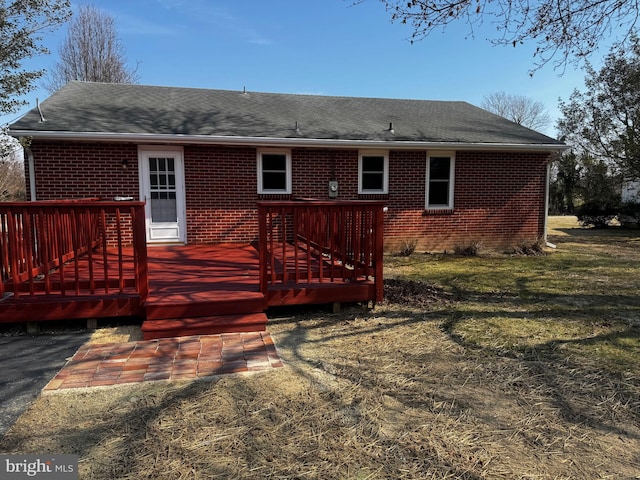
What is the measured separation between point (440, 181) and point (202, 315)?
7.73 meters

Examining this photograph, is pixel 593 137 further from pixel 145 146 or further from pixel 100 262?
pixel 100 262

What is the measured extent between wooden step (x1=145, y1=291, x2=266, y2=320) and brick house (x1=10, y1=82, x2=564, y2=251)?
4698mm

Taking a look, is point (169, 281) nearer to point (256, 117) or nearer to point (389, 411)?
point (389, 411)

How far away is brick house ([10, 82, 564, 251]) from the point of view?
27.6 ft

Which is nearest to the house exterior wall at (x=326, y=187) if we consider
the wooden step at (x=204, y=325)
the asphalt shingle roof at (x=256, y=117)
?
the asphalt shingle roof at (x=256, y=117)

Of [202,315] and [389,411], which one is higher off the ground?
[202,315]

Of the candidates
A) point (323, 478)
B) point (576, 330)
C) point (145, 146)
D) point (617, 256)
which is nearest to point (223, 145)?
point (145, 146)

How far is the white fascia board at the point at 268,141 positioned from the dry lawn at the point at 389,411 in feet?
16.2

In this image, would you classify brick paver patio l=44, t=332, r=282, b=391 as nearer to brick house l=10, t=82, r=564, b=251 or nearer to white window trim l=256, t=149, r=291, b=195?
brick house l=10, t=82, r=564, b=251

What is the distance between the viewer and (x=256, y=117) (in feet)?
33.3

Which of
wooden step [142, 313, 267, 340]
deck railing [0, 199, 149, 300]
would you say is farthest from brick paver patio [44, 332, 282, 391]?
deck railing [0, 199, 149, 300]

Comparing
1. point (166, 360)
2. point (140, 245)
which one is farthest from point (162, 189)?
point (166, 360)

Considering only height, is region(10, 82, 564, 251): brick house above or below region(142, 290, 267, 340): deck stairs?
above

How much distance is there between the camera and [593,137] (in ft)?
59.5
